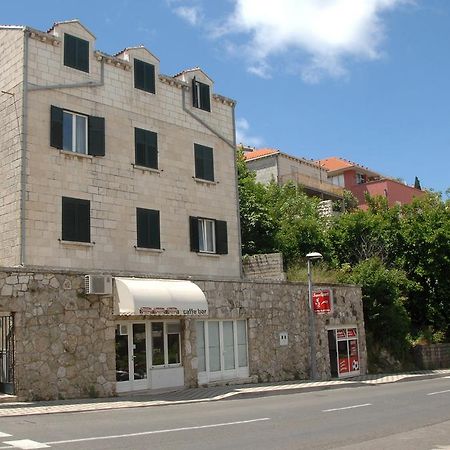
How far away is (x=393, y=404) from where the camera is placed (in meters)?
16.7

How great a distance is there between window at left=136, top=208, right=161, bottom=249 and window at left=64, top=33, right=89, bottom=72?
19.0ft

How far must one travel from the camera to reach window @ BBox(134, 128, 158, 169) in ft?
80.5

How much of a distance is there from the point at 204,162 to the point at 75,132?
629 centimetres

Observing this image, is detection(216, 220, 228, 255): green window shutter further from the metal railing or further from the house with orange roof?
the house with orange roof

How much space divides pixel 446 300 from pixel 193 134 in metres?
19.8

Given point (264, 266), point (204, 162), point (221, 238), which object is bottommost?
point (264, 266)

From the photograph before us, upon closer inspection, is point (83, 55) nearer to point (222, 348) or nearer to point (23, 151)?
point (23, 151)

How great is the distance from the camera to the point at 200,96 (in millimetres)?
→ 27531

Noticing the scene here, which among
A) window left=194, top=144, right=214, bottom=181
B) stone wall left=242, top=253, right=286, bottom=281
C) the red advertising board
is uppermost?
window left=194, top=144, right=214, bottom=181

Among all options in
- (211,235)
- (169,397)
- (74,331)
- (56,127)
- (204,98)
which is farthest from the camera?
(204,98)

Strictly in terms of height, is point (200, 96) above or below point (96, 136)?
above

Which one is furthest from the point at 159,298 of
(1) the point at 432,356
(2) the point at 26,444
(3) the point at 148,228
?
(1) the point at 432,356

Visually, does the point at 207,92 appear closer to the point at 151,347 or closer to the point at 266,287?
the point at 266,287

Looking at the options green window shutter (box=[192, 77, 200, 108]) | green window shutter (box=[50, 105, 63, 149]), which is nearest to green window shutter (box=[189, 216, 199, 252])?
green window shutter (box=[192, 77, 200, 108])
